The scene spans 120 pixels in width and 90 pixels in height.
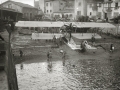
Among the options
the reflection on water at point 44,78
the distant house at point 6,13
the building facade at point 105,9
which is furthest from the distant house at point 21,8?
the reflection on water at point 44,78

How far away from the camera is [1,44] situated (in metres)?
7.99

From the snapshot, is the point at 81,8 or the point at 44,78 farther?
the point at 81,8

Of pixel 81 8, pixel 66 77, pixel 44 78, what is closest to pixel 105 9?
pixel 81 8

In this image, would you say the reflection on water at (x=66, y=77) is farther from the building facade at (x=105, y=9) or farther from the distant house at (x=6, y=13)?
the building facade at (x=105, y=9)

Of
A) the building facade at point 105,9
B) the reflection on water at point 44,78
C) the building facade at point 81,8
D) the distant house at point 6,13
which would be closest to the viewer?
the reflection on water at point 44,78

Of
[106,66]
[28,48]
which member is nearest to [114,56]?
[106,66]

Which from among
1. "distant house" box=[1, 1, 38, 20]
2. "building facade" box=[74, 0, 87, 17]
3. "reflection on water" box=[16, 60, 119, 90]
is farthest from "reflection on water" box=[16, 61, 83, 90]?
"building facade" box=[74, 0, 87, 17]

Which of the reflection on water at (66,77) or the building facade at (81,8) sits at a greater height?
the building facade at (81,8)

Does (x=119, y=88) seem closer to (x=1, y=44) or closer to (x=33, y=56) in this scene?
(x=1, y=44)

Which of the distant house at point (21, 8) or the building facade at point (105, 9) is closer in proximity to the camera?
the building facade at point (105, 9)

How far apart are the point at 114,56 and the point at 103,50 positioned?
2817 millimetres

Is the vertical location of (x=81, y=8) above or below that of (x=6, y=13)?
above

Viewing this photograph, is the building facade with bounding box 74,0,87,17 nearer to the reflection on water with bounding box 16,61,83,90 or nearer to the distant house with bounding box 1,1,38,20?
the distant house with bounding box 1,1,38,20

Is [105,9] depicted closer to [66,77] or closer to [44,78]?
[66,77]
